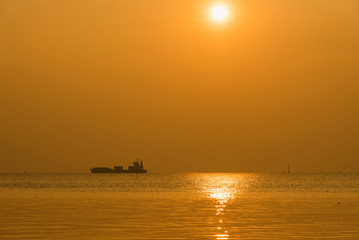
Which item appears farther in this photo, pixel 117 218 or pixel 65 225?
pixel 117 218

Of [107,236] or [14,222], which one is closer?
[107,236]

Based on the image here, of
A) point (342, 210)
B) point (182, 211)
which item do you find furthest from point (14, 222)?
point (342, 210)

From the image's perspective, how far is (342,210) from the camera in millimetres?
61781

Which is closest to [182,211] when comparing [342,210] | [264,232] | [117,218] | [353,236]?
[117,218]

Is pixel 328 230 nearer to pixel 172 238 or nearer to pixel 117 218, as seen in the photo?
pixel 172 238

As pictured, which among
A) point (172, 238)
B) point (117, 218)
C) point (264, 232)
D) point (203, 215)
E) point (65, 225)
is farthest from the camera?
point (203, 215)

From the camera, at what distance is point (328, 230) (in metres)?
43.4

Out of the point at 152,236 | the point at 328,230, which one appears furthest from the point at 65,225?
the point at 328,230

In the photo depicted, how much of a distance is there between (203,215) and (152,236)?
1556cm

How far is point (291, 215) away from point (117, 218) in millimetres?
13957

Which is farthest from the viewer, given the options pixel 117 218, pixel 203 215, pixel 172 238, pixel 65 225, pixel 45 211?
pixel 45 211

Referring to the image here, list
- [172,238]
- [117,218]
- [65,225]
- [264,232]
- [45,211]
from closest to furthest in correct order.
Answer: [172,238] < [264,232] < [65,225] < [117,218] < [45,211]

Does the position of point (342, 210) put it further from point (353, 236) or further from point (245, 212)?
point (353, 236)

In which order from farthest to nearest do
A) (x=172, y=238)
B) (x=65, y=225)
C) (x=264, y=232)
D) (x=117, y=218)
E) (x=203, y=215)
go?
(x=203, y=215)
(x=117, y=218)
(x=65, y=225)
(x=264, y=232)
(x=172, y=238)
